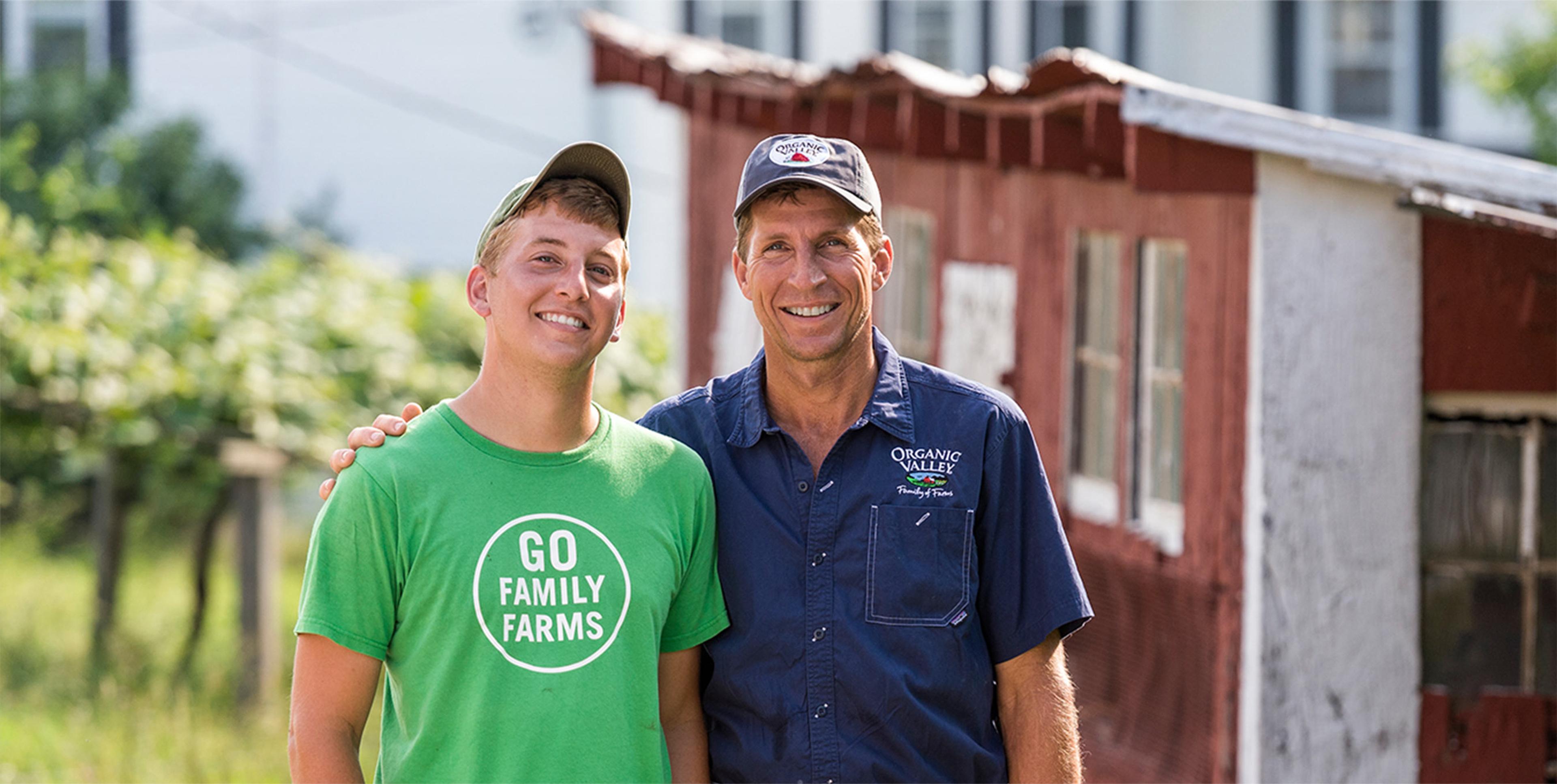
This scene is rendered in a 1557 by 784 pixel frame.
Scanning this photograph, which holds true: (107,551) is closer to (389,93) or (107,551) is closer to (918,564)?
(918,564)

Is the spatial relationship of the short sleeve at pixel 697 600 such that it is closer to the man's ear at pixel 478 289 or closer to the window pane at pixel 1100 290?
the man's ear at pixel 478 289

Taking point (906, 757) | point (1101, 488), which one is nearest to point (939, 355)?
point (1101, 488)

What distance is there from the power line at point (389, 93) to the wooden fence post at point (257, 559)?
40.4 feet

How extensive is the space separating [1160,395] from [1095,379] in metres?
0.48

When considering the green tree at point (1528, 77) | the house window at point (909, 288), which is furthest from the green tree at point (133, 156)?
the green tree at point (1528, 77)

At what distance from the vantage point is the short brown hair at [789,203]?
3.01 m

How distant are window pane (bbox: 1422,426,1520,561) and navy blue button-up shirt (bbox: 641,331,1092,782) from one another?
221cm

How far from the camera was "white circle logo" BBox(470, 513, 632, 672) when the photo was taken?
2.69 metres

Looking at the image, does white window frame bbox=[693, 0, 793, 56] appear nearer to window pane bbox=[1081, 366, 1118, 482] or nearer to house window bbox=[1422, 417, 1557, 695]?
window pane bbox=[1081, 366, 1118, 482]

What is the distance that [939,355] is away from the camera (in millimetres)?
7027

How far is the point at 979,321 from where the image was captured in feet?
21.9

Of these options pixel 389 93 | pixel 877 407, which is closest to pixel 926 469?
pixel 877 407

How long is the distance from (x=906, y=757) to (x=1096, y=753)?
3054 mm

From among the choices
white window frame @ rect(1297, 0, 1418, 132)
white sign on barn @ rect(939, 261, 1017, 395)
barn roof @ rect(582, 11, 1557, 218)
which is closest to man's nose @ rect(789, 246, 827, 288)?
barn roof @ rect(582, 11, 1557, 218)
